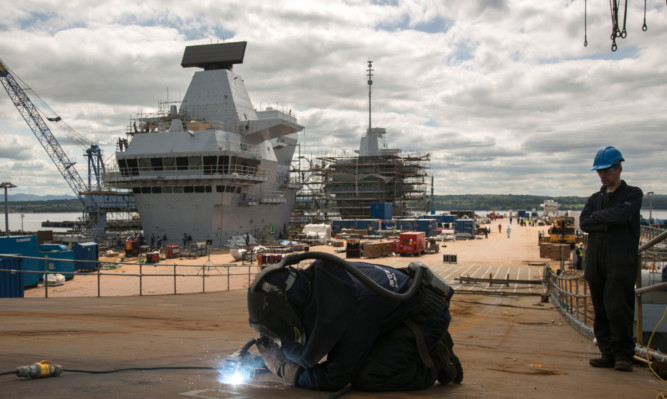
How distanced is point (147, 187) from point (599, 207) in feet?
159

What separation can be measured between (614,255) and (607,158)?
1035 mm

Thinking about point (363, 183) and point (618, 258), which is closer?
point (618, 258)

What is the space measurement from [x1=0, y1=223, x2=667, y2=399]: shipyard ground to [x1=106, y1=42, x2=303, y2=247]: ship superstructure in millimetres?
35590

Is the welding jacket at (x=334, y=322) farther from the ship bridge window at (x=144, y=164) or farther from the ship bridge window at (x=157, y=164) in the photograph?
the ship bridge window at (x=144, y=164)

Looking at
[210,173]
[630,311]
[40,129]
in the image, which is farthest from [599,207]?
[40,129]

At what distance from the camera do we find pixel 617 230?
17.2ft

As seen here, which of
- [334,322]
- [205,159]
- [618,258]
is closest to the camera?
[334,322]

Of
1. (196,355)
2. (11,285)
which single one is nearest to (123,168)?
(11,285)

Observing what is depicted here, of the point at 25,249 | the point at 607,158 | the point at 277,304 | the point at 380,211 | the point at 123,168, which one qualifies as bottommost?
the point at 25,249

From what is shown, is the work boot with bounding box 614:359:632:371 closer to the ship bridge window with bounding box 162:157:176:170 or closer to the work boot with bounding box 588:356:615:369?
the work boot with bounding box 588:356:615:369

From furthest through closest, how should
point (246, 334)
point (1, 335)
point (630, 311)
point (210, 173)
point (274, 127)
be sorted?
point (274, 127) < point (210, 173) < point (246, 334) < point (1, 335) < point (630, 311)

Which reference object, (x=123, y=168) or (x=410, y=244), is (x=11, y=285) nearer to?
(x=410, y=244)

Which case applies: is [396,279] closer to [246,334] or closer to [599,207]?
[599,207]

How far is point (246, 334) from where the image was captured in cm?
761
